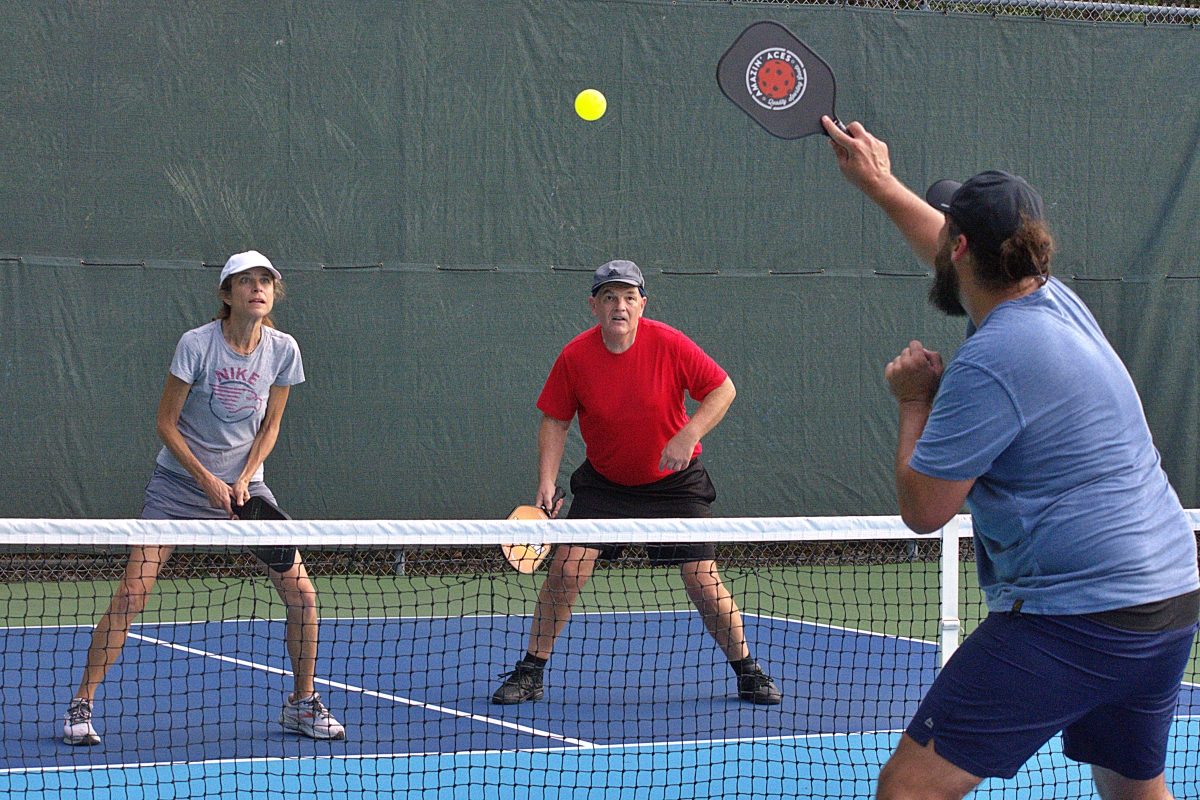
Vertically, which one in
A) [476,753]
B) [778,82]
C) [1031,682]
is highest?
[778,82]

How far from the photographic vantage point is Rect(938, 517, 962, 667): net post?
11.6 ft

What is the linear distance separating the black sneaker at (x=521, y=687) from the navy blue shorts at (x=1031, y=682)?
2.22 metres

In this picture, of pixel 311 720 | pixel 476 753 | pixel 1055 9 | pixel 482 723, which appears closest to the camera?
pixel 476 753

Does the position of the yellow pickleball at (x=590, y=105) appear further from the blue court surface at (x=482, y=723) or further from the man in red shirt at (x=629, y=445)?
the blue court surface at (x=482, y=723)

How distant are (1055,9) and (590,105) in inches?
104

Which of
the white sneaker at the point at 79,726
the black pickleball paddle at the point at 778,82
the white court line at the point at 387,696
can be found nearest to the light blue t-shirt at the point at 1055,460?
the black pickleball paddle at the point at 778,82

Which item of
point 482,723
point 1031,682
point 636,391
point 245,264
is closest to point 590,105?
point 636,391

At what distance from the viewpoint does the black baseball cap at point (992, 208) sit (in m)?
2.03

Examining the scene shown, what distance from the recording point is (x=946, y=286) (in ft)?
7.23

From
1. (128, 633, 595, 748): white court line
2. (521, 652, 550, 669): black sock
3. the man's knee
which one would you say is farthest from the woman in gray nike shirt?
the man's knee

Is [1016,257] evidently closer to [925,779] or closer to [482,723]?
[925,779]

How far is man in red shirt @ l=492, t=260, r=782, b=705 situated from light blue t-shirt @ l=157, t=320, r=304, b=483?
956mm

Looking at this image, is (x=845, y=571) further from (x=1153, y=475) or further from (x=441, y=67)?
(x=1153, y=475)

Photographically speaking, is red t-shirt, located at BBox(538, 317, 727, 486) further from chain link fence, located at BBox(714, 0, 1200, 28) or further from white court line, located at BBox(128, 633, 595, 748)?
chain link fence, located at BBox(714, 0, 1200, 28)
